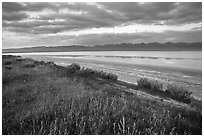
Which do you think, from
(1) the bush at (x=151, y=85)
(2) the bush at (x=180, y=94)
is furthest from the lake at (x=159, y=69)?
(1) the bush at (x=151, y=85)

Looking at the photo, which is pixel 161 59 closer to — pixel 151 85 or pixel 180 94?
pixel 151 85

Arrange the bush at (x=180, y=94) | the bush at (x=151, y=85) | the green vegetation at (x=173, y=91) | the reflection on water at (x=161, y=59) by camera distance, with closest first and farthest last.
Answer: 1. the bush at (x=180, y=94)
2. the green vegetation at (x=173, y=91)
3. the bush at (x=151, y=85)
4. the reflection on water at (x=161, y=59)

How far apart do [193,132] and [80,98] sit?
314 cm

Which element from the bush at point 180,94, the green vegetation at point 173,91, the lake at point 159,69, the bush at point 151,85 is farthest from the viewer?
the lake at point 159,69

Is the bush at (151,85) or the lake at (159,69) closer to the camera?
the bush at (151,85)

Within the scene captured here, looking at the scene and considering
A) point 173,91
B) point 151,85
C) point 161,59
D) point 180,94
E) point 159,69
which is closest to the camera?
point 180,94

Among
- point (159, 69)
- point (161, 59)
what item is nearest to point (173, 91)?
point (159, 69)

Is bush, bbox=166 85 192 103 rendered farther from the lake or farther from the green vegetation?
the lake

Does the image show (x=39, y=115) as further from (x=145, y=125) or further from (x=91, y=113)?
(x=145, y=125)

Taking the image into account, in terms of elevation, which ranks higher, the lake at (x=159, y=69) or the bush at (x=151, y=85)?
the bush at (x=151, y=85)

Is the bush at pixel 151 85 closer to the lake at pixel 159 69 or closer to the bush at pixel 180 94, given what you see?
the bush at pixel 180 94

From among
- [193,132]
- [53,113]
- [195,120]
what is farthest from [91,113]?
[195,120]

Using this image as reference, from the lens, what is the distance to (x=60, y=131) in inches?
151

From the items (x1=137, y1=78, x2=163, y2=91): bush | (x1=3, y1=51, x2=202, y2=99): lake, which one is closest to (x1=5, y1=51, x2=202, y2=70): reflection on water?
(x1=3, y1=51, x2=202, y2=99): lake
